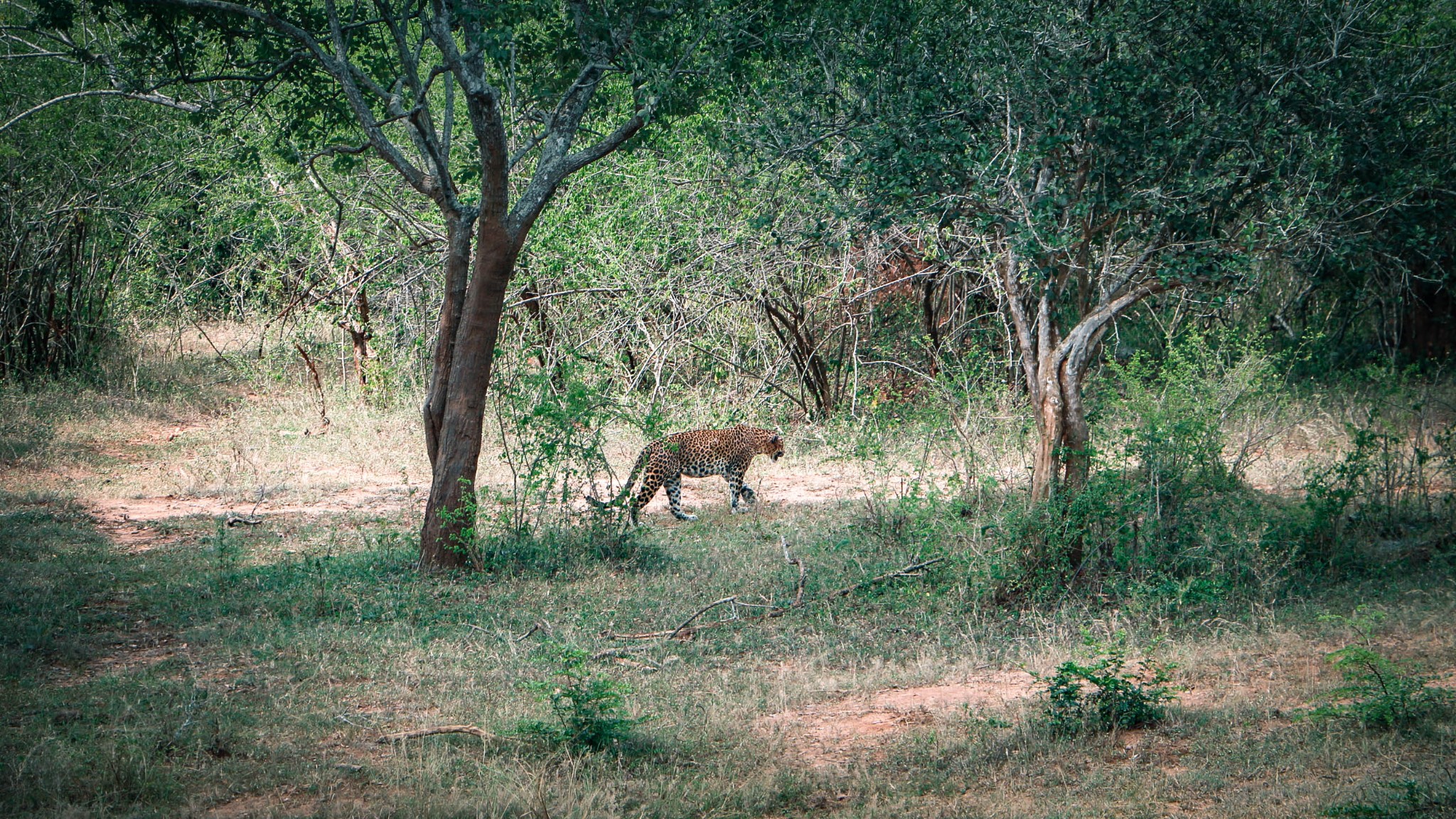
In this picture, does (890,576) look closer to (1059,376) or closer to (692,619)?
(692,619)

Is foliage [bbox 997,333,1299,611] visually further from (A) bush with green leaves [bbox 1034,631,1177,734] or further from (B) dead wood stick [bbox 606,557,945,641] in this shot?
(A) bush with green leaves [bbox 1034,631,1177,734]

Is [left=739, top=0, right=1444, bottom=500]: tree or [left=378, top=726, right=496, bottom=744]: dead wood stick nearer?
[left=378, top=726, right=496, bottom=744]: dead wood stick

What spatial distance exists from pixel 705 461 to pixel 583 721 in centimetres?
628

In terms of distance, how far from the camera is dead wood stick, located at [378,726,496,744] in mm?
5102

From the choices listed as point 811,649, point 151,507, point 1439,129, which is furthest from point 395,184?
point 1439,129

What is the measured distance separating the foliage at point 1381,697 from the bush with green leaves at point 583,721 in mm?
3120

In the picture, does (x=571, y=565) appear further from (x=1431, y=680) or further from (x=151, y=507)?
(x=1431, y=680)

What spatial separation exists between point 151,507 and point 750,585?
643 cm

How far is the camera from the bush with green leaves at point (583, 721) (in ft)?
16.4

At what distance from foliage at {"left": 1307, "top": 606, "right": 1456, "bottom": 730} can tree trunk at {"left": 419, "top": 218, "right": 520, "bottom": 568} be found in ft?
18.7

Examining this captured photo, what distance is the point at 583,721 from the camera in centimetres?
500

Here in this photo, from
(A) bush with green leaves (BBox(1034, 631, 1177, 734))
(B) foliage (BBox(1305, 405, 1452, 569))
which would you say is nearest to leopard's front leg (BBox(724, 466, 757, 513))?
(B) foliage (BBox(1305, 405, 1452, 569))

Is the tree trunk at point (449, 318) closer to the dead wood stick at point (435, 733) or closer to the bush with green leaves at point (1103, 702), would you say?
the dead wood stick at point (435, 733)

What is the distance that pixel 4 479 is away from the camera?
38.3 ft
